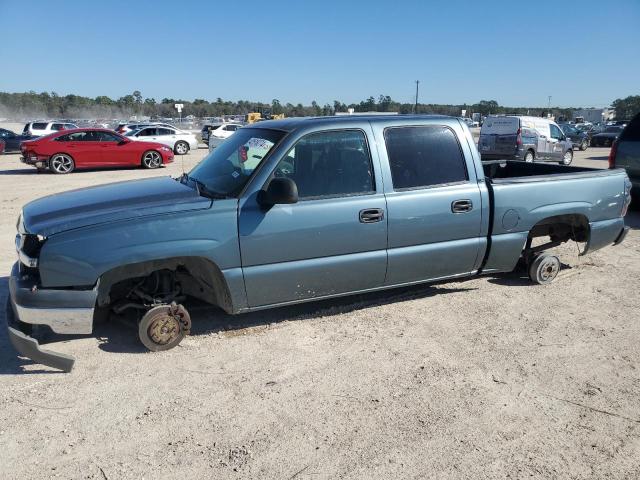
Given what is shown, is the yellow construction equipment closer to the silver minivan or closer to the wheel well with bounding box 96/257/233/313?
the silver minivan

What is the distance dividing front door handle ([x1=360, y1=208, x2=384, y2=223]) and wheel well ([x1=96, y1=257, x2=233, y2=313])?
1254mm

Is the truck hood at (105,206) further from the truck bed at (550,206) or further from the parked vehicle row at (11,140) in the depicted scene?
the parked vehicle row at (11,140)

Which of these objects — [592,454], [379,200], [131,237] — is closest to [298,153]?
[379,200]

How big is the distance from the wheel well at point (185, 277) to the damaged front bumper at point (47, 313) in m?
0.17

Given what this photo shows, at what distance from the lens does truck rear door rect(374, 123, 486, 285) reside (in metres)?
4.29

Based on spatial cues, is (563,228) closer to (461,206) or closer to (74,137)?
(461,206)

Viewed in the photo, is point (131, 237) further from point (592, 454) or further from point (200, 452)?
point (592, 454)

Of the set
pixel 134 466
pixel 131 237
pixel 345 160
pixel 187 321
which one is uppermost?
pixel 345 160

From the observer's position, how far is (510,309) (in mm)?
4766

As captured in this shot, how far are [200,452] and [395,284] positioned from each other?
2.33 meters

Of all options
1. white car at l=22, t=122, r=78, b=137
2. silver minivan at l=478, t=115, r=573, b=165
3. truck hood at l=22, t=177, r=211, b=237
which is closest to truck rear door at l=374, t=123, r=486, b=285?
truck hood at l=22, t=177, r=211, b=237

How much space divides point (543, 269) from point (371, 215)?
2.44 metres

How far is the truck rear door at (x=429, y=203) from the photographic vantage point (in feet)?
14.1

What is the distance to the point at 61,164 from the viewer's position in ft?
53.5
